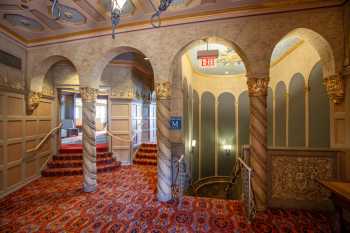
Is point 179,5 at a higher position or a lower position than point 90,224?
higher

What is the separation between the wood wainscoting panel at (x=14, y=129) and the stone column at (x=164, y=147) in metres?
3.91

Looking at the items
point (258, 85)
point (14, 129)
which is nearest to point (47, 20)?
point (14, 129)

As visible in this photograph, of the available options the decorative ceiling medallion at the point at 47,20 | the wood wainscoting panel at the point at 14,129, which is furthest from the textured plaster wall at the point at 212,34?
the wood wainscoting panel at the point at 14,129

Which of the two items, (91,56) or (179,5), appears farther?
(91,56)

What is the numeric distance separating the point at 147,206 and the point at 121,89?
4.87m

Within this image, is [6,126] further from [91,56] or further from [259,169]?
[259,169]

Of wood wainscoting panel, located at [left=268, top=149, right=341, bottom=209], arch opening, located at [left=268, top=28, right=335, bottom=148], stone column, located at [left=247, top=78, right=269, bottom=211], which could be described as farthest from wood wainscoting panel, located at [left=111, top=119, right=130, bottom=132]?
arch opening, located at [left=268, top=28, right=335, bottom=148]

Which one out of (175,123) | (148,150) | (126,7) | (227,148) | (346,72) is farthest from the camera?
(227,148)

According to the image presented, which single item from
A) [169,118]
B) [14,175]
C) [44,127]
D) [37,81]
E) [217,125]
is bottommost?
[14,175]

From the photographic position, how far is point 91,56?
425 centimetres

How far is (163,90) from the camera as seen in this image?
150 inches

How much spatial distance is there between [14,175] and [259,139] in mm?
6318

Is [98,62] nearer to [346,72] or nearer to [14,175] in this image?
[14,175]

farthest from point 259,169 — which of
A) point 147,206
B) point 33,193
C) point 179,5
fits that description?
point 33,193
